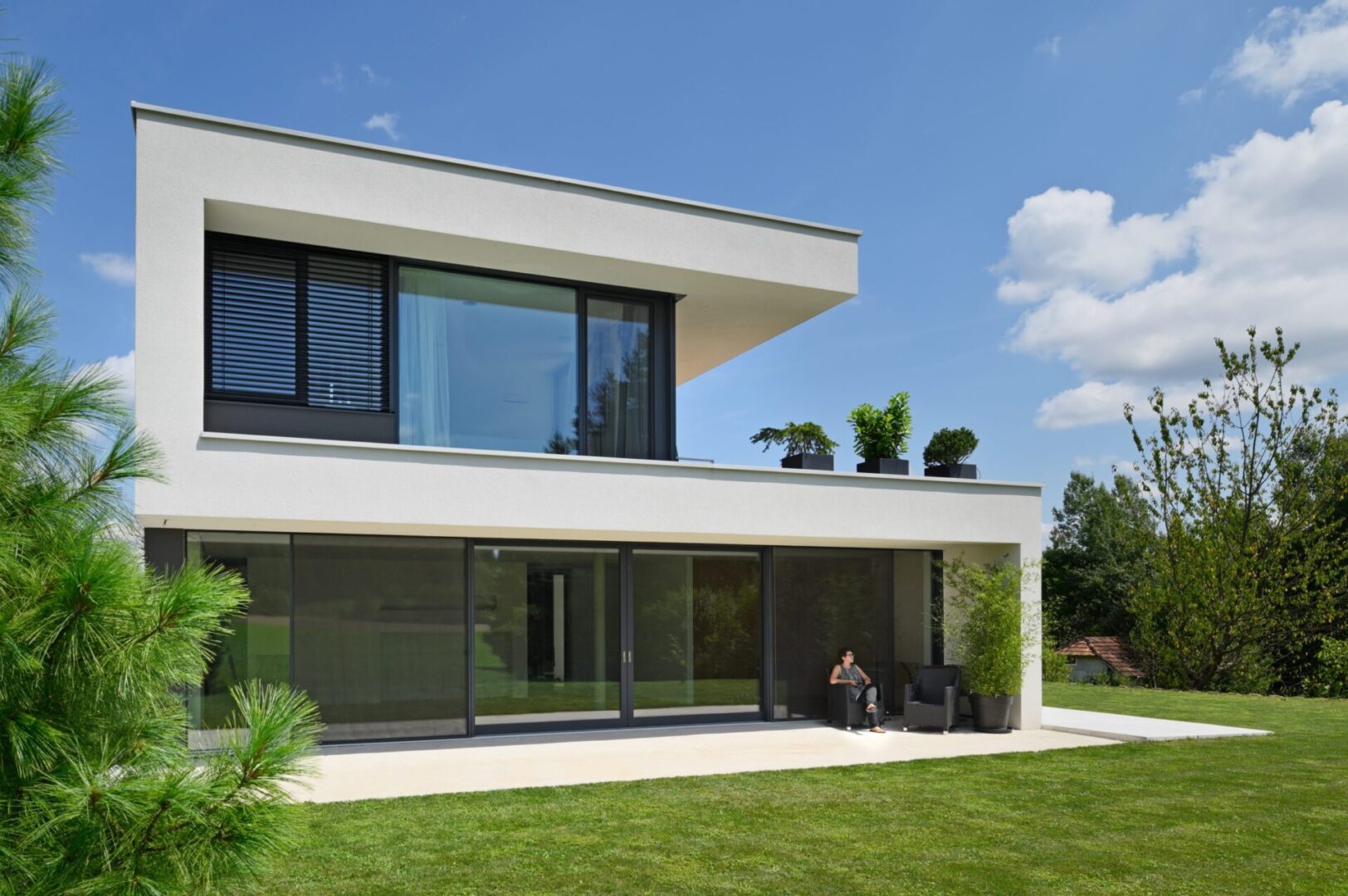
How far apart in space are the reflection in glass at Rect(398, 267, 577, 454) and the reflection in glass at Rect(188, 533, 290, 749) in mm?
2040

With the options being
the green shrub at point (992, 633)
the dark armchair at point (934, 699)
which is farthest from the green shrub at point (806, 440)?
the dark armchair at point (934, 699)

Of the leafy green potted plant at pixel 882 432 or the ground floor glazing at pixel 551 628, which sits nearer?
the ground floor glazing at pixel 551 628

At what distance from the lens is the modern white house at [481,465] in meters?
11.3

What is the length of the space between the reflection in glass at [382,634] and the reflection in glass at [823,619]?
4525 millimetres

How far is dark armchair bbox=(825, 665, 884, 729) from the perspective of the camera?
48.0ft

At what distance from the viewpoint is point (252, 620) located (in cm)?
1219

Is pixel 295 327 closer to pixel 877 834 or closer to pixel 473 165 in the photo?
pixel 473 165

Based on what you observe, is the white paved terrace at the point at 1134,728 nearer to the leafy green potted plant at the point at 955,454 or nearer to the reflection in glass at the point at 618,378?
the leafy green potted plant at the point at 955,454

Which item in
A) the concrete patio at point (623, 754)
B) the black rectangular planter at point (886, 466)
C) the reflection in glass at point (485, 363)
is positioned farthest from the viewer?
the black rectangular planter at point (886, 466)

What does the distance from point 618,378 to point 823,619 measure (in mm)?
4520

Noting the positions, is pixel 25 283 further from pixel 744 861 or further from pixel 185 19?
pixel 185 19

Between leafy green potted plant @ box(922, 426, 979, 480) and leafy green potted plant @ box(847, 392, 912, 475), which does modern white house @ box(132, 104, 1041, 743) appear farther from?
leafy green potted plant @ box(847, 392, 912, 475)

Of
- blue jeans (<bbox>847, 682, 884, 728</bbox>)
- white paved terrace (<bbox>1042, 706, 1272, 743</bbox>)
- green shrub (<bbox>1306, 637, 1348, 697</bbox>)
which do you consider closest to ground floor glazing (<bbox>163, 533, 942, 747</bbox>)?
blue jeans (<bbox>847, 682, 884, 728</bbox>)

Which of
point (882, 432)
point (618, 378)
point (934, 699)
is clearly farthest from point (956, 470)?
point (618, 378)
